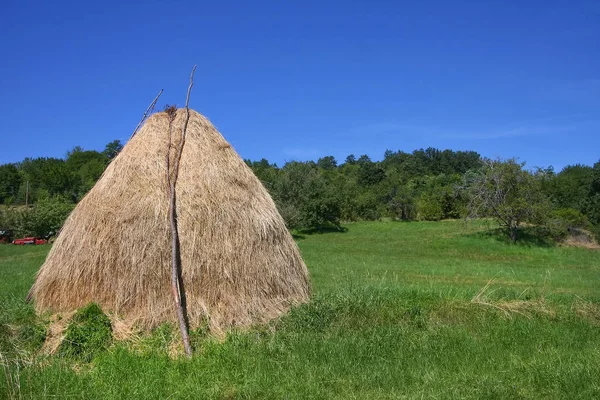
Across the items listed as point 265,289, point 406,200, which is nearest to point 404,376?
point 265,289

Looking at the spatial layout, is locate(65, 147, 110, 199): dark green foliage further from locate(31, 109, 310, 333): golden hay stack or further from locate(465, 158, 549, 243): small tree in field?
locate(31, 109, 310, 333): golden hay stack

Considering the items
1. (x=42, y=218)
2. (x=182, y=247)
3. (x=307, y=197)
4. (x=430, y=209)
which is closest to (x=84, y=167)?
(x=42, y=218)

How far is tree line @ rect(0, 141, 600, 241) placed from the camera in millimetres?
32625

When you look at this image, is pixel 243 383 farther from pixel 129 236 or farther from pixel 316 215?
pixel 316 215

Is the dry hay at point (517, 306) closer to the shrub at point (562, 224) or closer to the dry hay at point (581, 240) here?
the shrub at point (562, 224)

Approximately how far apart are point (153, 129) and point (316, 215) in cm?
3683

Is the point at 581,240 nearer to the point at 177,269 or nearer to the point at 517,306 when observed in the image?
the point at 517,306

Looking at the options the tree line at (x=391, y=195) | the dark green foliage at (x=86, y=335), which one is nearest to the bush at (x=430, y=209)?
the tree line at (x=391, y=195)

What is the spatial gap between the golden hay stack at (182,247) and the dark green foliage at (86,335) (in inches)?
15.8

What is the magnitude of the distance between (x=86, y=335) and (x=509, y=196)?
30431 millimetres

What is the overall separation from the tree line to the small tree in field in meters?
0.05

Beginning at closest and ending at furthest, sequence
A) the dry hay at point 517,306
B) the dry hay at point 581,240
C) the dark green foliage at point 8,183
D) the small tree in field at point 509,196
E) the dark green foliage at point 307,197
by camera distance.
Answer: the dry hay at point 517,306
the small tree in field at point 509,196
the dry hay at point 581,240
the dark green foliage at point 307,197
the dark green foliage at point 8,183

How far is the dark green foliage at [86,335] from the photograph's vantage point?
22.1 feet

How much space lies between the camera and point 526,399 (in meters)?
5.35
